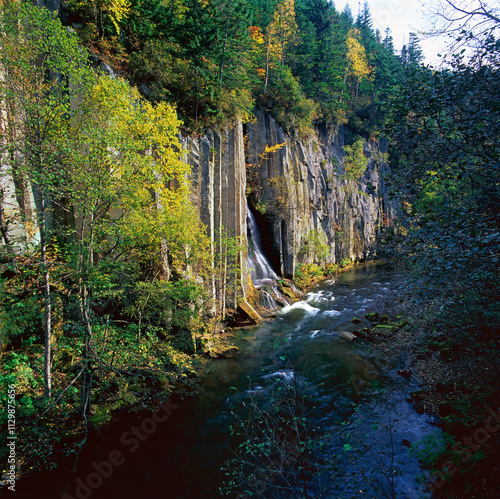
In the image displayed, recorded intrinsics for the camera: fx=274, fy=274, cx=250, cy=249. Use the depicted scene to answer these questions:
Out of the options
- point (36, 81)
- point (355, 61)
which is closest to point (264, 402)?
point (36, 81)

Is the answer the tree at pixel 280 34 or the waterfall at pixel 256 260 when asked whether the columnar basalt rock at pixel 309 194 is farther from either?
the tree at pixel 280 34

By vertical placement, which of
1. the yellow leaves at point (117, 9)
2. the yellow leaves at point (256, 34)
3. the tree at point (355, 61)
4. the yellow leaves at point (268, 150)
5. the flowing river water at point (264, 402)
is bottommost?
the flowing river water at point (264, 402)

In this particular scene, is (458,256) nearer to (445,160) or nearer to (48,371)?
(445,160)

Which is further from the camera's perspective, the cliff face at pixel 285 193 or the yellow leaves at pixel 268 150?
the yellow leaves at pixel 268 150

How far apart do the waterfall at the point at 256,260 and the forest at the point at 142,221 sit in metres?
5.59

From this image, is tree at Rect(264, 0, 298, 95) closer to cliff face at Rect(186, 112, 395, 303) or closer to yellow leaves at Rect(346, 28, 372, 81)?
cliff face at Rect(186, 112, 395, 303)

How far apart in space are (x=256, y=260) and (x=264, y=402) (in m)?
13.9

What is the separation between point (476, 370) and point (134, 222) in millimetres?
9065

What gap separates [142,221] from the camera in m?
8.38

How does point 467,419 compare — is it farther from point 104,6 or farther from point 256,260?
point 104,6

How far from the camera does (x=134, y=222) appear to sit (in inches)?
323

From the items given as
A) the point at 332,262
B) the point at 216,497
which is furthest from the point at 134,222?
the point at 332,262

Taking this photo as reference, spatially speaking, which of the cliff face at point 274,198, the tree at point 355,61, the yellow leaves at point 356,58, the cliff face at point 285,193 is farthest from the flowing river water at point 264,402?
the yellow leaves at point 356,58

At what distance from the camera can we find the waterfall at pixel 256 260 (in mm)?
21312
